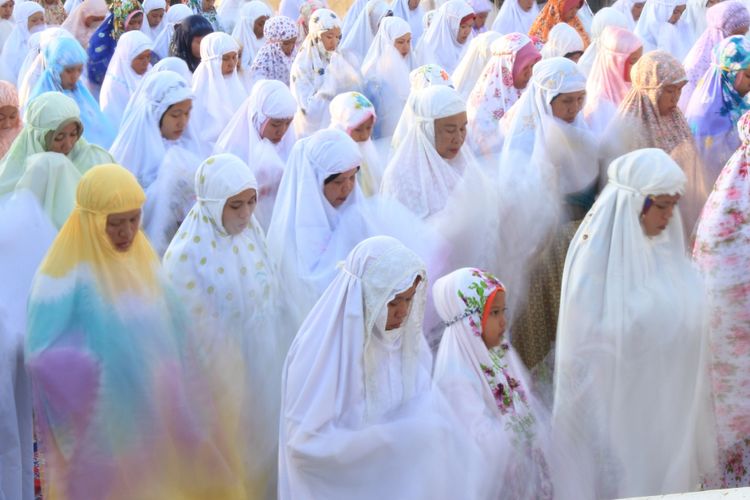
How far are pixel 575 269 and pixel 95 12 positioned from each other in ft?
27.1

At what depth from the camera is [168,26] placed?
12.7 metres

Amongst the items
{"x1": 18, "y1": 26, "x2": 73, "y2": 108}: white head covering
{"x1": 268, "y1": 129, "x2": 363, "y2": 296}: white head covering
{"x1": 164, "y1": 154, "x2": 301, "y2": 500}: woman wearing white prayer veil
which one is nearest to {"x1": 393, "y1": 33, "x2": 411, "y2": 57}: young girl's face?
{"x1": 18, "y1": 26, "x2": 73, "y2": 108}: white head covering

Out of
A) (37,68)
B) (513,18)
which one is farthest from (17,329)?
(513,18)

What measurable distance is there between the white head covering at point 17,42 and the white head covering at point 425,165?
6.26 metres

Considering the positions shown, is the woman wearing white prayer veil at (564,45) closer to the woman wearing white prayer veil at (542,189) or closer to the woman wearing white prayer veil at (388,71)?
the woman wearing white prayer veil at (388,71)

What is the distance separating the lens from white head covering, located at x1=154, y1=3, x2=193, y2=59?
40.8 feet

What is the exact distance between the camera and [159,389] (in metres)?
5.33

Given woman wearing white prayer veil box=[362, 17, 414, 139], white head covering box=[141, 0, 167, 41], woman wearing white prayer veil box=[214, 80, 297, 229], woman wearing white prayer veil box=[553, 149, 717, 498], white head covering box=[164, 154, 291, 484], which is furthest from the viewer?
white head covering box=[141, 0, 167, 41]

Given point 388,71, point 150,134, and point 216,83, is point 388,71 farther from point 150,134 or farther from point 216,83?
point 150,134

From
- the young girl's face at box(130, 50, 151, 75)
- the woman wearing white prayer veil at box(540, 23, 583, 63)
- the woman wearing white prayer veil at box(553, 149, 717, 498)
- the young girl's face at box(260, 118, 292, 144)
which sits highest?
the young girl's face at box(130, 50, 151, 75)

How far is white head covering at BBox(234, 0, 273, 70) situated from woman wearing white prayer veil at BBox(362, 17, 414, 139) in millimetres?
1614

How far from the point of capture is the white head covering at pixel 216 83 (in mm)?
9938

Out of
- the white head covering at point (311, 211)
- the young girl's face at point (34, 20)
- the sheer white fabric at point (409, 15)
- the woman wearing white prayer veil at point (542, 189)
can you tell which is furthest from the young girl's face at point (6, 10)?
the white head covering at point (311, 211)

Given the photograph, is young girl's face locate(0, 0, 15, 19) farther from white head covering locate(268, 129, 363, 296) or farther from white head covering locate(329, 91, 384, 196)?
white head covering locate(268, 129, 363, 296)
